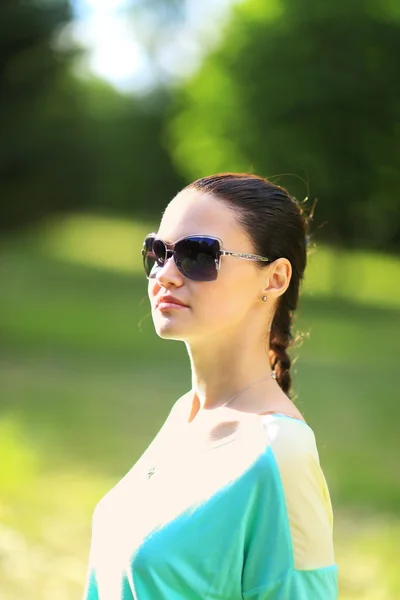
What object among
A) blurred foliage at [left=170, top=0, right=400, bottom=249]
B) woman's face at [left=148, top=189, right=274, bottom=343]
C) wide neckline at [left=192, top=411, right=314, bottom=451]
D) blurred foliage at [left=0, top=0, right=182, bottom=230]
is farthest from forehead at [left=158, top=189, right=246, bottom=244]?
blurred foliage at [left=170, top=0, right=400, bottom=249]

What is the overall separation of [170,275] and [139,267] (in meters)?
27.6

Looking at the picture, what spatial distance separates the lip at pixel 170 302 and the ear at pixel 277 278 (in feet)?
0.58

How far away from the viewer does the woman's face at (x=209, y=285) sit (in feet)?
5.55

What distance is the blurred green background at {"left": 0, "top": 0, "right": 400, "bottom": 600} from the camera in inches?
259

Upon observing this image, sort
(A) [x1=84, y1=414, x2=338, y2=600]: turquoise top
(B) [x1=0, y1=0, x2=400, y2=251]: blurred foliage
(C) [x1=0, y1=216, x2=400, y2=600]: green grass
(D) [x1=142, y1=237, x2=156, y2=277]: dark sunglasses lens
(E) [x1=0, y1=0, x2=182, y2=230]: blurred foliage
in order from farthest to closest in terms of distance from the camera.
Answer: (B) [x1=0, y1=0, x2=400, y2=251]: blurred foliage < (E) [x1=0, y1=0, x2=182, y2=230]: blurred foliage < (C) [x1=0, y1=216, x2=400, y2=600]: green grass < (D) [x1=142, y1=237, x2=156, y2=277]: dark sunglasses lens < (A) [x1=84, y1=414, x2=338, y2=600]: turquoise top

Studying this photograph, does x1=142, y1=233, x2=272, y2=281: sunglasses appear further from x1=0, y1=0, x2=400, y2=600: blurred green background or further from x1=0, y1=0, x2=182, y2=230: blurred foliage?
x1=0, y1=0, x2=182, y2=230: blurred foliage

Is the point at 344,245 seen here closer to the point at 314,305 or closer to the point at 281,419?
the point at 314,305

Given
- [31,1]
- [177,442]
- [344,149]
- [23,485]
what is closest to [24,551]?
[23,485]

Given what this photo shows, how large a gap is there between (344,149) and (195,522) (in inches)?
716

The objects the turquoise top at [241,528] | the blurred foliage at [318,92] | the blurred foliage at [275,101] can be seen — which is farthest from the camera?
the blurred foliage at [318,92]

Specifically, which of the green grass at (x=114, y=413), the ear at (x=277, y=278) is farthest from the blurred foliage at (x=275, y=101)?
the ear at (x=277, y=278)

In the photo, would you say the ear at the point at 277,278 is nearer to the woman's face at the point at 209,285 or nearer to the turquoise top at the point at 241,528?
the woman's face at the point at 209,285

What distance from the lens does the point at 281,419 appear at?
1540 mm

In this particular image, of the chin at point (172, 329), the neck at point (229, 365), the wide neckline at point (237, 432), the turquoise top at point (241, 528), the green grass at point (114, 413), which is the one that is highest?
the chin at point (172, 329)
